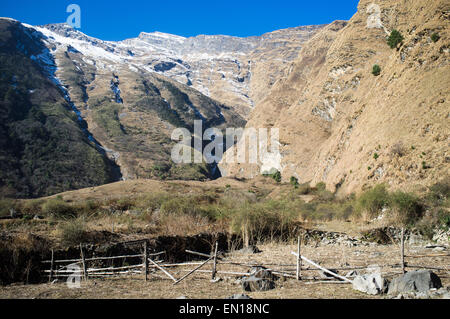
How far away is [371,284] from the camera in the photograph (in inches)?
273

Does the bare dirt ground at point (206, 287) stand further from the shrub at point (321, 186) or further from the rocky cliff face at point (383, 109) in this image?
the shrub at point (321, 186)

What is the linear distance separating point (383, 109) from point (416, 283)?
25.0 m

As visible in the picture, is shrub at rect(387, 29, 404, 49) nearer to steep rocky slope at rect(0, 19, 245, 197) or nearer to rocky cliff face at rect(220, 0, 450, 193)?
rocky cliff face at rect(220, 0, 450, 193)

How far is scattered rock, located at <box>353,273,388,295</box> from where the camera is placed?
686 cm

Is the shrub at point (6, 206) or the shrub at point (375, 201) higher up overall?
the shrub at point (375, 201)

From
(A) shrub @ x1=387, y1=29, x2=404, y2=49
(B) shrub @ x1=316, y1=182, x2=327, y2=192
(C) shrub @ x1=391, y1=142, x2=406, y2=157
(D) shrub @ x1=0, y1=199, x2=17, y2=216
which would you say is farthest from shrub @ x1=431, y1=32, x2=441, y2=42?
(D) shrub @ x1=0, y1=199, x2=17, y2=216

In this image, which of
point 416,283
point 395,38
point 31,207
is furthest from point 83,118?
point 416,283

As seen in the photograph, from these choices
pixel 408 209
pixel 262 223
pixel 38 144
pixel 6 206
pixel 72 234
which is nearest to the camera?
pixel 72 234

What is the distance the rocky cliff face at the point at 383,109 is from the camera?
21.0m

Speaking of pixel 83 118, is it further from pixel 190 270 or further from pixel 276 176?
pixel 190 270

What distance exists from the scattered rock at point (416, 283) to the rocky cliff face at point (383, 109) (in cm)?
1438

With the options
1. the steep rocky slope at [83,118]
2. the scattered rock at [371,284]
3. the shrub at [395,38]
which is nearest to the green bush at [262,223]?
the scattered rock at [371,284]

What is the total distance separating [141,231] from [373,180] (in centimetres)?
1769
